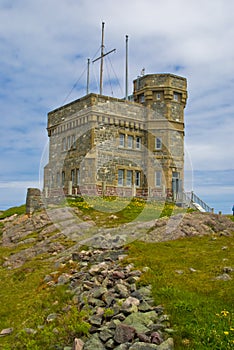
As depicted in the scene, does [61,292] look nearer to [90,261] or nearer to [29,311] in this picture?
[29,311]

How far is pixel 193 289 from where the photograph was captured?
481 inches

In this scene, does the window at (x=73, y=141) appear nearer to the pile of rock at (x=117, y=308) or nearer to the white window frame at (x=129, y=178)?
the white window frame at (x=129, y=178)

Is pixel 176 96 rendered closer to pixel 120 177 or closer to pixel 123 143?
pixel 123 143

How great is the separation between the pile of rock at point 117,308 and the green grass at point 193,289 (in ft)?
1.25

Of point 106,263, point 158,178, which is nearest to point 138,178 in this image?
point 158,178

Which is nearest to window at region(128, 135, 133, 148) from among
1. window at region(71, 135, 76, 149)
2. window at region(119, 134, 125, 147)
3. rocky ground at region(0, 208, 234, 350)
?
window at region(119, 134, 125, 147)

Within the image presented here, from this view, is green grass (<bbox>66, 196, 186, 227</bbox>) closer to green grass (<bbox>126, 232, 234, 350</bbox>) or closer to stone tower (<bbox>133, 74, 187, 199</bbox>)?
stone tower (<bbox>133, 74, 187, 199</bbox>)

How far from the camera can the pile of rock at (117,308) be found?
940 centimetres

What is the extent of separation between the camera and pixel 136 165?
133ft

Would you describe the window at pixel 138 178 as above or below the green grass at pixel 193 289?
above

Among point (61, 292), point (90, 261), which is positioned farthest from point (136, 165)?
point (61, 292)

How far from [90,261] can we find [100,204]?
50.2 feet

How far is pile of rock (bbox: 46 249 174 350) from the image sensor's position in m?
9.40

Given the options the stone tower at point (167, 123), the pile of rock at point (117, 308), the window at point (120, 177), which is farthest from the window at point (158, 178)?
the pile of rock at point (117, 308)
